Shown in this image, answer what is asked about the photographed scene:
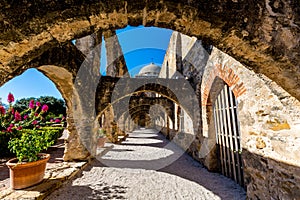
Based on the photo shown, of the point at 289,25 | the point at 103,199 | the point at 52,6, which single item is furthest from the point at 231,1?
the point at 103,199

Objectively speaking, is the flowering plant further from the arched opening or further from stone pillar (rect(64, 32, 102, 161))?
the arched opening

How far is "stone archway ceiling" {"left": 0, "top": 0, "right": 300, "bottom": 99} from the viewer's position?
3.39ft

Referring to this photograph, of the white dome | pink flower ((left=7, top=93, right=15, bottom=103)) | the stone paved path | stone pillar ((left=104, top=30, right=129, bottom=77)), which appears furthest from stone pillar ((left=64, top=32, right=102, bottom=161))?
the white dome

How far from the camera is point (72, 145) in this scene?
4910 mm

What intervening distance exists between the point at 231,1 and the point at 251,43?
355mm

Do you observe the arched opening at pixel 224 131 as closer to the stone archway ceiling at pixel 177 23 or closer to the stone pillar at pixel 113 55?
the stone archway ceiling at pixel 177 23

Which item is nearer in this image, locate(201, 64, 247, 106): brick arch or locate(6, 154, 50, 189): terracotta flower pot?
locate(201, 64, 247, 106): brick arch

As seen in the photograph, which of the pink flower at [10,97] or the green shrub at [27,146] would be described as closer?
the green shrub at [27,146]

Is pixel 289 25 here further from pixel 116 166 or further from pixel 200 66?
pixel 116 166

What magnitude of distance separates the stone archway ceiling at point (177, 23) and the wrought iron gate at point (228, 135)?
8.22ft

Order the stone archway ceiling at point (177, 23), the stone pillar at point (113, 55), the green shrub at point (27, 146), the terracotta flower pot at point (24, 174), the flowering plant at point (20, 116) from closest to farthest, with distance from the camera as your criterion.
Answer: the stone archway ceiling at point (177, 23) → the terracotta flower pot at point (24, 174) → the green shrub at point (27, 146) → the flowering plant at point (20, 116) → the stone pillar at point (113, 55)

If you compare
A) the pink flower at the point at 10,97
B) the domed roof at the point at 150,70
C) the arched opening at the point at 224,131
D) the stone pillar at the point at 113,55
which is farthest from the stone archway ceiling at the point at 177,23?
the domed roof at the point at 150,70

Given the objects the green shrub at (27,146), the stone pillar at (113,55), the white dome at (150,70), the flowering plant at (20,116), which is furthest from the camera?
the white dome at (150,70)

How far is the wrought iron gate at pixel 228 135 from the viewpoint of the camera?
11.6ft
